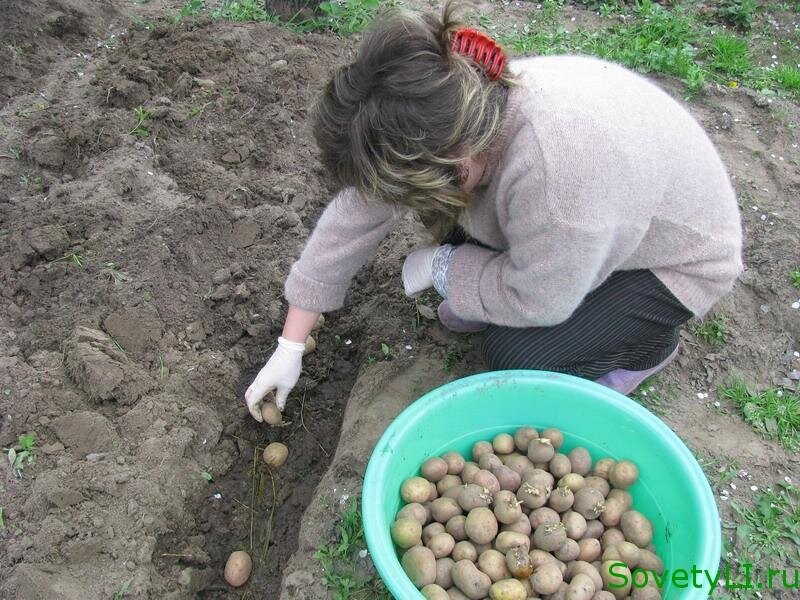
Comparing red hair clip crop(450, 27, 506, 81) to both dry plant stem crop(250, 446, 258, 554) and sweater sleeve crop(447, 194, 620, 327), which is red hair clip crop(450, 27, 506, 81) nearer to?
sweater sleeve crop(447, 194, 620, 327)

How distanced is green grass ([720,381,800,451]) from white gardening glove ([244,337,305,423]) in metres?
1.39

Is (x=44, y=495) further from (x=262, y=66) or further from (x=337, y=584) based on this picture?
(x=262, y=66)

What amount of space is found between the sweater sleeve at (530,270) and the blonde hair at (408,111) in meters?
0.23

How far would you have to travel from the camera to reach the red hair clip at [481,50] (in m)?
1.46

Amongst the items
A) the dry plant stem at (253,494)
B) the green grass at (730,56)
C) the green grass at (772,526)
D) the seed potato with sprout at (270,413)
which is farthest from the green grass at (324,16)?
the green grass at (772,526)

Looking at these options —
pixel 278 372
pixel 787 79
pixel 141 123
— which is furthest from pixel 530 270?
pixel 787 79

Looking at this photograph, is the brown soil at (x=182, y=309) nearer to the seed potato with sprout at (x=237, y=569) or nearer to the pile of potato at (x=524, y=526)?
the seed potato with sprout at (x=237, y=569)

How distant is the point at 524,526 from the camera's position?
172 cm

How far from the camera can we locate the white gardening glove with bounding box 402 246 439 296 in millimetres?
2019

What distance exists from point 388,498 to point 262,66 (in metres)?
2.44

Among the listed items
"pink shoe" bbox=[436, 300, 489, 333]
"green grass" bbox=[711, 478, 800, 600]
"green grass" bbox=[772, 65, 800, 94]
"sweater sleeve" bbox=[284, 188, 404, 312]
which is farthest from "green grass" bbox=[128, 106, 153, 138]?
"green grass" bbox=[772, 65, 800, 94]

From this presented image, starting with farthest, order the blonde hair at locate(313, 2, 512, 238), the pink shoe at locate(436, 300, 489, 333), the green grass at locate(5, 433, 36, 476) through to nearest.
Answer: the pink shoe at locate(436, 300, 489, 333)
the green grass at locate(5, 433, 36, 476)
the blonde hair at locate(313, 2, 512, 238)

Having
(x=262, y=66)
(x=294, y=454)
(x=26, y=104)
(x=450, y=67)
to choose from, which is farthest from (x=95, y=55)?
(x=450, y=67)

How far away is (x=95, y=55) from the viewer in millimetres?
3441
